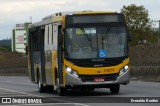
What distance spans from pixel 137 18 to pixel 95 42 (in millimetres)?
77832

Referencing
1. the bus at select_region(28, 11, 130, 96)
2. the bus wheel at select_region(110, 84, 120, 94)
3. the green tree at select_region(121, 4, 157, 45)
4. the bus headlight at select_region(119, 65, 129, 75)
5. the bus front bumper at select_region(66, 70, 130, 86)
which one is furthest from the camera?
the green tree at select_region(121, 4, 157, 45)

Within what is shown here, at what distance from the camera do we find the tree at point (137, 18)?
99512mm

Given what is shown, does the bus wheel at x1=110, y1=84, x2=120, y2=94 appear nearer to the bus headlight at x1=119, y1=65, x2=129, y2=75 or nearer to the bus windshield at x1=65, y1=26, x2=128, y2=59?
the bus headlight at x1=119, y1=65, x2=129, y2=75

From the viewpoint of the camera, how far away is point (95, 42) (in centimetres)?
2366

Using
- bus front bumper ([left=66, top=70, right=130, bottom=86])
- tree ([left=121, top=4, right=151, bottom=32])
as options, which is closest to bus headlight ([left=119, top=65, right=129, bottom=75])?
bus front bumper ([left=66, top=70, right=130, bottom=86])

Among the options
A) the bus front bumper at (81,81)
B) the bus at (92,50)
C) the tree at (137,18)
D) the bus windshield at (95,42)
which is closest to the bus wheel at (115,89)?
the bus at (92,50)

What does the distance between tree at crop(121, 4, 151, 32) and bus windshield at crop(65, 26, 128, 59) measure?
7528cm

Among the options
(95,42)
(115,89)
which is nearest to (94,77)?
(95,42)

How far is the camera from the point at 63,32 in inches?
931

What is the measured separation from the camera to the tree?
99512 millimetres

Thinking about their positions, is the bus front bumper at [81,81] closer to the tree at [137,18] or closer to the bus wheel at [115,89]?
the bus wheel at [115,89]

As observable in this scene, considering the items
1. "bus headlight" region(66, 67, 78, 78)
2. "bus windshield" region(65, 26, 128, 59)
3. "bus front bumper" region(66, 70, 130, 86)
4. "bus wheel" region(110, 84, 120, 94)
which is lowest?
"bus wheel" region(110, 84, 120, 94)

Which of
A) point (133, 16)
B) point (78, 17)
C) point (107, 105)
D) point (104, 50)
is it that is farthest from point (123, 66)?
point (133, 16)

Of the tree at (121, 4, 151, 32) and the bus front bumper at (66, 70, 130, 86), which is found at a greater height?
the tree at (121, 4, 151, 32)
